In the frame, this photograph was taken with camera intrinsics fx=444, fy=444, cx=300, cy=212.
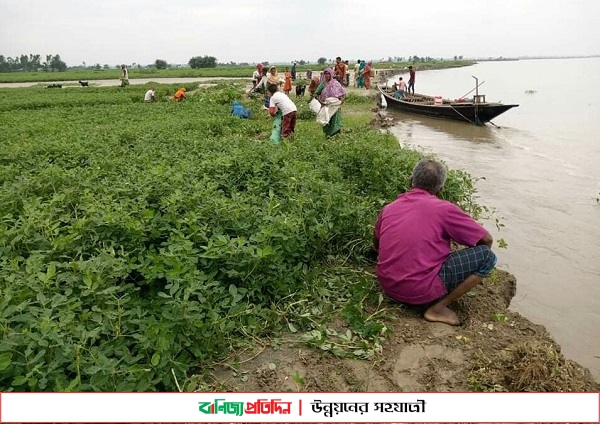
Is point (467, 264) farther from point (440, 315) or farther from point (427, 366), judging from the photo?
point (427, 366)

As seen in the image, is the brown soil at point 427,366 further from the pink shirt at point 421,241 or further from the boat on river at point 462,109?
the boat on river at point 462,109

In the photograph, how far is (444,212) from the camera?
351cm

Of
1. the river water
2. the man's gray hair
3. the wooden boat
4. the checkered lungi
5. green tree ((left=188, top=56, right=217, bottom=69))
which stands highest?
green tree ((left=188, top=56, right=217, bottom=69))

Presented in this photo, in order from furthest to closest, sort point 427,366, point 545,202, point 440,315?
point 545,202 → point 440,315 → point 427,366

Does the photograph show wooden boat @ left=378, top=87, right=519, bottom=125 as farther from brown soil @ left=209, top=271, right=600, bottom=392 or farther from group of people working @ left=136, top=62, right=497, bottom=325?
brown soil @ left=209, top=271, right=600, bottom=392

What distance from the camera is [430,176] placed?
12.0 ft

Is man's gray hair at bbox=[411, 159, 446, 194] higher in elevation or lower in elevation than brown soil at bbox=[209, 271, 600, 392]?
higher

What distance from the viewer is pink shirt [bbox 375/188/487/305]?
11.5 ft

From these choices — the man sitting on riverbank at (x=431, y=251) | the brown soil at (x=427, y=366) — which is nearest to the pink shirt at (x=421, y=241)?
the man sitting on riverbank at (x=431, y=251)

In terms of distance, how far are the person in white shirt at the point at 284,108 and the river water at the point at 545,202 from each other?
13.4 feet

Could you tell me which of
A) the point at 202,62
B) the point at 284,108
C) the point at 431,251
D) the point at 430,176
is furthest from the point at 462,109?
the point at 202,62

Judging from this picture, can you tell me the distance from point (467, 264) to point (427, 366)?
36.6 inches

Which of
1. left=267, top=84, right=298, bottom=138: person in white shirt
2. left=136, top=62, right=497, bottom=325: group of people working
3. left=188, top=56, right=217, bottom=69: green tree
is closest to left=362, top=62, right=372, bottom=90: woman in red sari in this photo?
left=267, top=84, right=298, bottom=138: person in white shirt

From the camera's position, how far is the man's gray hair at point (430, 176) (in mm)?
3654
